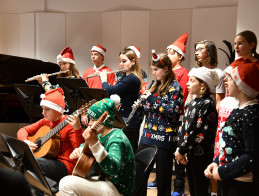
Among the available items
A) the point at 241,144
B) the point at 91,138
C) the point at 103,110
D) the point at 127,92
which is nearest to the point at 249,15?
the point at 127,92

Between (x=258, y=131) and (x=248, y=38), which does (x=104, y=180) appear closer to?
(x=258, y=131)

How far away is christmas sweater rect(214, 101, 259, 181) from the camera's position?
6.10ft

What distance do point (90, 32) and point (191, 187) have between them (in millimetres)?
3842

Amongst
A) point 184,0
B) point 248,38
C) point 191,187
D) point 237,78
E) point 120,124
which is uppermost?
point 184,0

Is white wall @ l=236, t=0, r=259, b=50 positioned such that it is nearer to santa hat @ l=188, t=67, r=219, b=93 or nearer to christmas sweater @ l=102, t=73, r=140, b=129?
santa hat @ l=188, t=67, r=219, b=93

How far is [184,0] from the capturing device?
5254 millimetres

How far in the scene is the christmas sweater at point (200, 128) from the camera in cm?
269

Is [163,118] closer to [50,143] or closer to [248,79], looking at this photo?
[50,143]

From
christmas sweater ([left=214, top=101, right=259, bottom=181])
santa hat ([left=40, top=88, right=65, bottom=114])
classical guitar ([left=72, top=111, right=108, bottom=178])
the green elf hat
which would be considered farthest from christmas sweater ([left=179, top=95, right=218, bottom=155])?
santa hat ([left=40, top=88, right=65, bottom=114])

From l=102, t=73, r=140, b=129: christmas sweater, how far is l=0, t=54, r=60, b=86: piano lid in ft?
4.84

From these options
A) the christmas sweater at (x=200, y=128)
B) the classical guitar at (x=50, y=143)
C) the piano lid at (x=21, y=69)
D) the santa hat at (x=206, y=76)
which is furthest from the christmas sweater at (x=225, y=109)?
the piano lid at (x=21, y=69)

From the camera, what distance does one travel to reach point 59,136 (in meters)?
2.79

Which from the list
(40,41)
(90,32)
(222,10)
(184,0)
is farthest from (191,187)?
(40,41)

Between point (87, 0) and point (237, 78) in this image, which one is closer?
point (237, 78)
